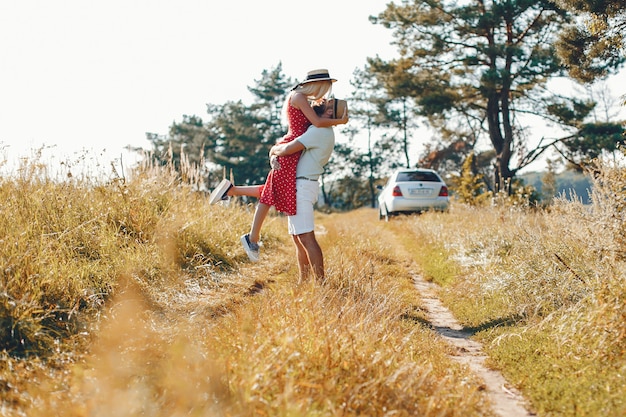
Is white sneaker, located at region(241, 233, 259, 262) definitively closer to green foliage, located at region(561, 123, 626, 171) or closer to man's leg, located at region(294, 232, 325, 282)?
man's leg, located at region(294, 232, 325, 282)

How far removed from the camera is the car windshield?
1606 centimetres

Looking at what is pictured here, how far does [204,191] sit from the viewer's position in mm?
9508

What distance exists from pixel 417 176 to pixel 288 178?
439 inches

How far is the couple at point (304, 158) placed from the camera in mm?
5336

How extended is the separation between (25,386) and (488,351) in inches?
125

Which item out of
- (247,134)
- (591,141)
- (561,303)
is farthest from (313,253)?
(247,134)

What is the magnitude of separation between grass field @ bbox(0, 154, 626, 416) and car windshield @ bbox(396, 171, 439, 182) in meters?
8.39

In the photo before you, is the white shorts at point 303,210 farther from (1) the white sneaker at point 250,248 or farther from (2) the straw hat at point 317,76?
(2) the straw hat at point 317,76

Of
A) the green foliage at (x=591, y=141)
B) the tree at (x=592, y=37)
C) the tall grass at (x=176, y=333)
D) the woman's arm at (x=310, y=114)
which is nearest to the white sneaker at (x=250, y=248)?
the tall grass at (x=176, y=333)

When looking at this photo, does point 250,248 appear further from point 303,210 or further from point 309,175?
point 309,175

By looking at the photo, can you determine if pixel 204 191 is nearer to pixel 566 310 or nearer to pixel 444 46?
pixel 566 310

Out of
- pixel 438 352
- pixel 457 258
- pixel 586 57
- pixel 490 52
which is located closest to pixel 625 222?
pixel 438 352

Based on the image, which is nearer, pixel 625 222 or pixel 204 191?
pixel 625 222

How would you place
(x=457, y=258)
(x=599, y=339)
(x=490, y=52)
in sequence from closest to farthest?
(x=599, y=339) < (x=457, y=258) < (x=490, y=52)
